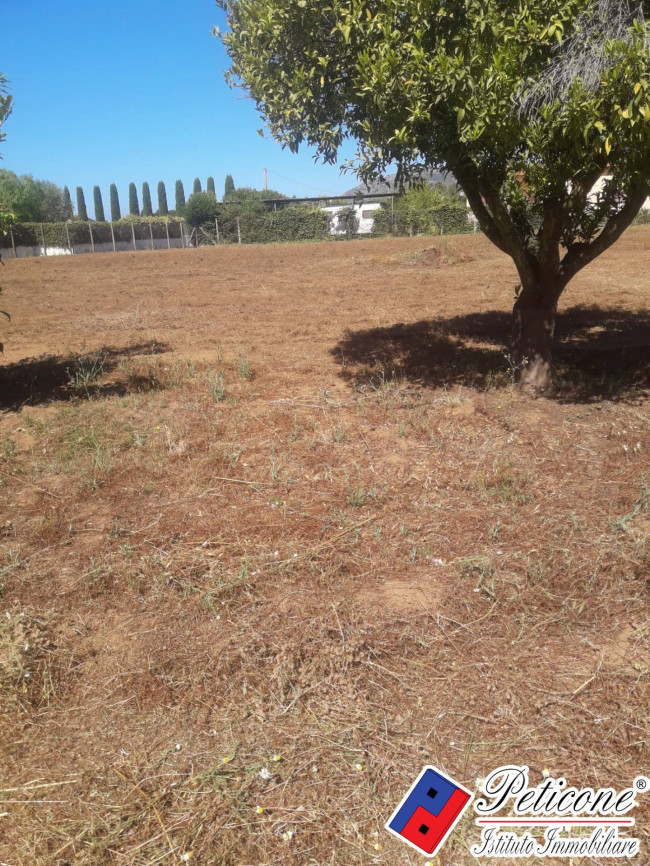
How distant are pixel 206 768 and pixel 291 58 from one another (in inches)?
250

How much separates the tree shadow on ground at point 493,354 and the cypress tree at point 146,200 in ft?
246

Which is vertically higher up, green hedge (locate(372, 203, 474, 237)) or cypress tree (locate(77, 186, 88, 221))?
cypress tree (locate(77, 186, 88, 221))

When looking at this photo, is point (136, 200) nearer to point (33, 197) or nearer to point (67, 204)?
point (67, 204)

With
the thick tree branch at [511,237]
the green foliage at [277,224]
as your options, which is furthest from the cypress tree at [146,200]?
the thick tree branch at [511,237]

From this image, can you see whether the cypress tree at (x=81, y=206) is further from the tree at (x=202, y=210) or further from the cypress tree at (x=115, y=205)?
the tree at (x=202, y=210)

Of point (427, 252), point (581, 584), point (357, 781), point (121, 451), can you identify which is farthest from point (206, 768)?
point (427, 252)

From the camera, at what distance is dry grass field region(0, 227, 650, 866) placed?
2539 mm

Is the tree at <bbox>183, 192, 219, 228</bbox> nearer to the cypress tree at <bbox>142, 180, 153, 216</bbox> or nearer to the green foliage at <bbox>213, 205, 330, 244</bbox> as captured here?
the green foliage at <bbox>213, 205, 330, 244</bbox>

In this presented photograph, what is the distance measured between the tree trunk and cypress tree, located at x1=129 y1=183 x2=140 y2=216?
258ft

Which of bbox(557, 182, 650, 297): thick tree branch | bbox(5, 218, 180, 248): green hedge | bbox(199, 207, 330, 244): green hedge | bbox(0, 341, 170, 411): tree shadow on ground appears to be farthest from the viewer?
bbox(199, 207, 330, 244): green hedge

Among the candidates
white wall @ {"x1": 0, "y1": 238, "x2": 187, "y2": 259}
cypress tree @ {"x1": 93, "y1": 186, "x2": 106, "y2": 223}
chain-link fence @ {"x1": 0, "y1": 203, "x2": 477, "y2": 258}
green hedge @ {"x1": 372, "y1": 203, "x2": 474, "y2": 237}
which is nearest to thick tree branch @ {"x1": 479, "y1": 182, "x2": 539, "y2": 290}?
green hedge @ {"x1": 372, "y1": 203, "x2": 474, "y2": 237}

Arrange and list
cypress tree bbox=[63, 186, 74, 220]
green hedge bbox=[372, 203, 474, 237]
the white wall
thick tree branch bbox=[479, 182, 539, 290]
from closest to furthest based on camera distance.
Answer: thick tree branch bbox=[479, 182, 539, 290] < green hedge bbox=[372, 203, 474, 237] < the white wall < cypress tree bbox=[63, 186, 74, 220]

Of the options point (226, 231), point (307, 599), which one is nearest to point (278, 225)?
point (226, 231)

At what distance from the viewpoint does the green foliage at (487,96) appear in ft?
16.9
